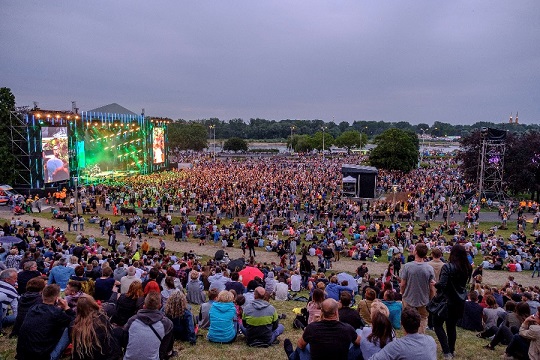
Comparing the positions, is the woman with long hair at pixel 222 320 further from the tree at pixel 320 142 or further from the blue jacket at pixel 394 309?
the tree at pixel 320 142

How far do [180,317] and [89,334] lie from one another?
226cm

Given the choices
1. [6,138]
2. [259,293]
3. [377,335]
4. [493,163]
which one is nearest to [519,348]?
[377,335]

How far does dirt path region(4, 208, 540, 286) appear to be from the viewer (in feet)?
56.6

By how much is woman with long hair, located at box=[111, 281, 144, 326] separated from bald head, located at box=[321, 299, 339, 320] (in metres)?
3.14

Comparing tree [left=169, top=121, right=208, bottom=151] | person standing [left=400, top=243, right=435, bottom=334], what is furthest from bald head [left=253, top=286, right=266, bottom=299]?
tree [left=169, top=121, right=208, bottom=151]

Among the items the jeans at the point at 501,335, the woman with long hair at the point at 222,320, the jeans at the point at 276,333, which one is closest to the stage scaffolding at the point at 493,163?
the jeans at the point at 501,335

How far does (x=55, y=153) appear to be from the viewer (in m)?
38.9

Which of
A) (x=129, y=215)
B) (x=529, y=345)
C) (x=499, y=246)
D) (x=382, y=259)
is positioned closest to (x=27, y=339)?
(x=529, y=345)

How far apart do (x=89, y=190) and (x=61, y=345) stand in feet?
119

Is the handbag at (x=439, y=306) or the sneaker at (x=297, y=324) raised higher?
the handbag at (x=439, y=306)

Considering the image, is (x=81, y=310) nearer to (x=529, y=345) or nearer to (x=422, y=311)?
(x=422, y=311)

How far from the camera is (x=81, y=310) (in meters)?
4.44

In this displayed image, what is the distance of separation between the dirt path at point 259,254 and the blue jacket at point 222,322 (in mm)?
11676

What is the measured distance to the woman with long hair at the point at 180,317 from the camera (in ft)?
20.7
